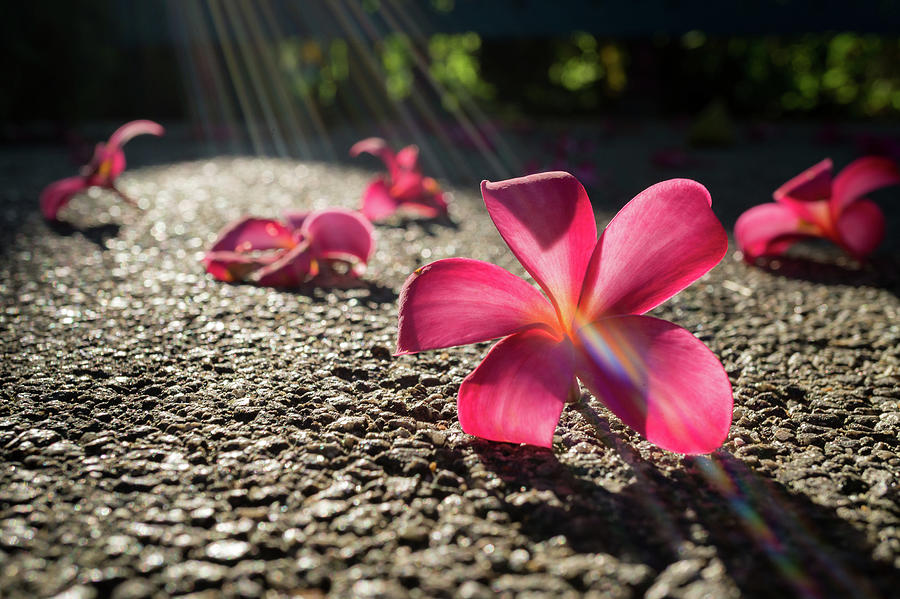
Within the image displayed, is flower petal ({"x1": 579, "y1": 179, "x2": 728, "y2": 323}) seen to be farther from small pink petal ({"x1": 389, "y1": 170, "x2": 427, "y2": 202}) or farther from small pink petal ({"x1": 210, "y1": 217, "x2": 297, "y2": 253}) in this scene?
small pink petal ({"x1": 389, "y1": 170, "x2": 427, "y2": 202})

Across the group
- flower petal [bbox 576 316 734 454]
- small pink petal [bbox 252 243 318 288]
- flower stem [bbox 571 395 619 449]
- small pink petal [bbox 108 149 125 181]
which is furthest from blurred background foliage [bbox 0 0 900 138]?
flower petal [bbox 576 316 734 454]

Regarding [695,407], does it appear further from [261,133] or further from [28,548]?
[261,133]

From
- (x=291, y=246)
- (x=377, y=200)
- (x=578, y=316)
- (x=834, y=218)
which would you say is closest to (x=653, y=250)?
(x=578, y=316)

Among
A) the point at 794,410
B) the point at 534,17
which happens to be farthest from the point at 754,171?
the point at 534,17

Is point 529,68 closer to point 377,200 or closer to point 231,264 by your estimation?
point 377,200

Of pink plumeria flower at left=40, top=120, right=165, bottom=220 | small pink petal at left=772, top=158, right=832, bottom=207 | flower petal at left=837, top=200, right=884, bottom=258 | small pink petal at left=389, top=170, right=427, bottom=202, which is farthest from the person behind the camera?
small pink petal at left=389, top=170, right=427, bottom=202

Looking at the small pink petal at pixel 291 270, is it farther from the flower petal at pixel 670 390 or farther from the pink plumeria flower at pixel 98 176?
the flower petal at pixel 670 390
